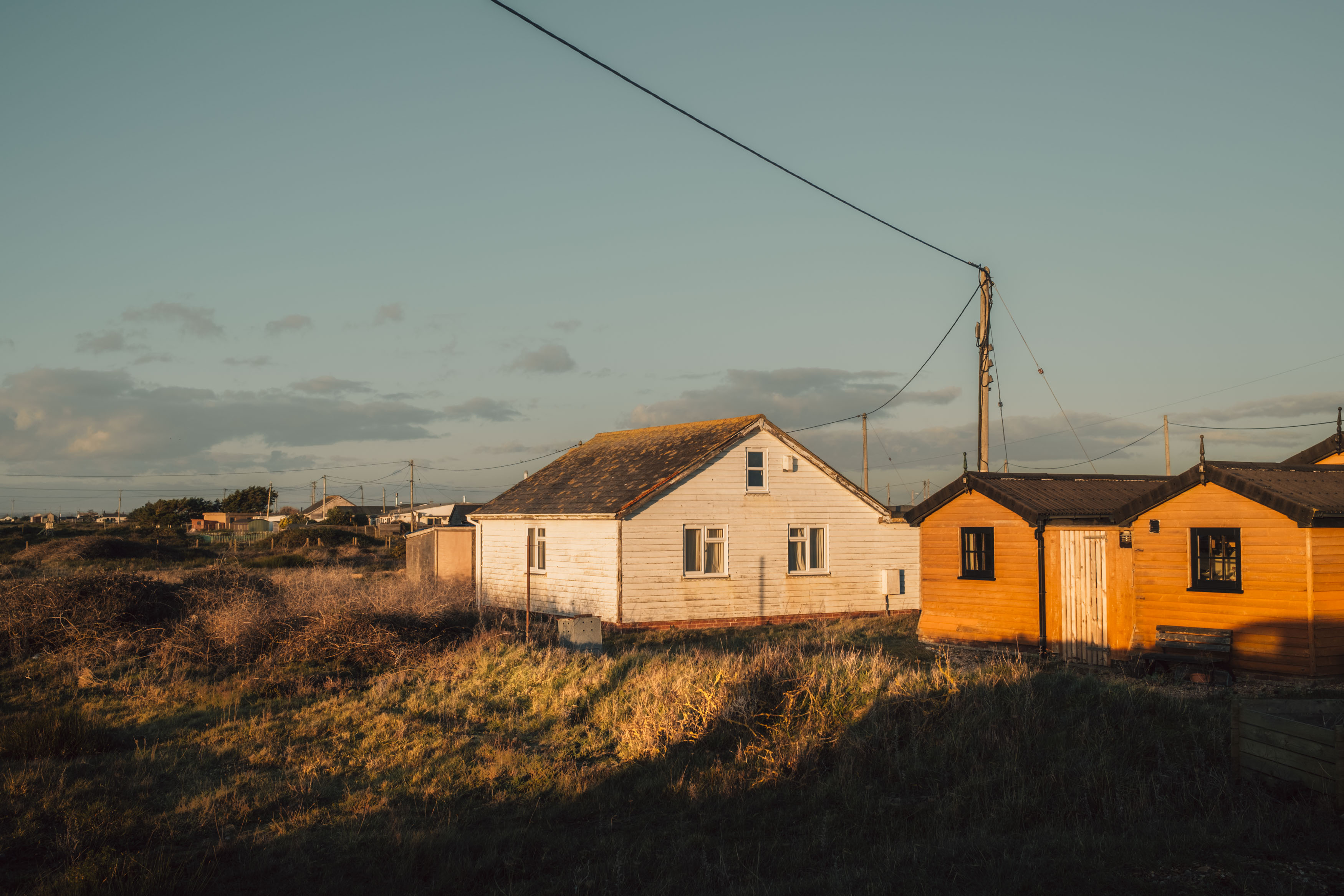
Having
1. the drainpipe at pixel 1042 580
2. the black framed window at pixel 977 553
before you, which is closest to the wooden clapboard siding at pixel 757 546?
the black framed window at pixel 977 553

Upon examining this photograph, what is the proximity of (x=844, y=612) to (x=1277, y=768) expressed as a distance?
1829 centimetres

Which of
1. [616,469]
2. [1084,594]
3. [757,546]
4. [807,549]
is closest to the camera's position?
[1084,594]

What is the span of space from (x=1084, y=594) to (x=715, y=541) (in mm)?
9859

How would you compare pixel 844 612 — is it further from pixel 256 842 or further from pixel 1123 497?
pixel 256 842

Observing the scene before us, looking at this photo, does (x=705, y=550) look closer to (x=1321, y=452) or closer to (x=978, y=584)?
(x=978, y=584)

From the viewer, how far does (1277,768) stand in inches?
308

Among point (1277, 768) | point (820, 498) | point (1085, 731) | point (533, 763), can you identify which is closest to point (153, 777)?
point (533, 763)

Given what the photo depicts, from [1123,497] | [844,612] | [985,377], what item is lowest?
[844,612]

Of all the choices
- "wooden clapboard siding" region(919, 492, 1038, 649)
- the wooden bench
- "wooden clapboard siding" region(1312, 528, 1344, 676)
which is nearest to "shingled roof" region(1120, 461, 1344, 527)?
"wooden clapboard siding" region(1312, 528, 1344, 676)

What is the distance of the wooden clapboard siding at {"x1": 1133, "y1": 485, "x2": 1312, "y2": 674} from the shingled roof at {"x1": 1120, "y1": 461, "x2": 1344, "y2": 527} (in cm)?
17

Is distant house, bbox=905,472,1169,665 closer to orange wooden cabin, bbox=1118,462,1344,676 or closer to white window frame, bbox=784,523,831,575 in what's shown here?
orange wooden cabin, bbox=1118,462,1344,676

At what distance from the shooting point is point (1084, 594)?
1705 cm

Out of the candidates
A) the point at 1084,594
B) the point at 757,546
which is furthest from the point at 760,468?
the point at 1084,594

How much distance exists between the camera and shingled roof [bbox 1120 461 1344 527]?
1380 cm
